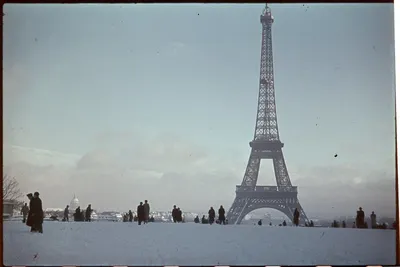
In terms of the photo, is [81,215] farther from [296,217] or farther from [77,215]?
[296,217]

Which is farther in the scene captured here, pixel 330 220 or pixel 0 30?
pixel 330 220

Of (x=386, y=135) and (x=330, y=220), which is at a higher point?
(x=386, y=135)

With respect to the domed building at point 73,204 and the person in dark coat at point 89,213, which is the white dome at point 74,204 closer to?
the domed building at point 73,204

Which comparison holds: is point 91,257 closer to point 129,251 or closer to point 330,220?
point 129,251

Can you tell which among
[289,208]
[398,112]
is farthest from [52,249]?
[398,112]

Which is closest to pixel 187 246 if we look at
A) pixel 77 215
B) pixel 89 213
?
pixel 89 213

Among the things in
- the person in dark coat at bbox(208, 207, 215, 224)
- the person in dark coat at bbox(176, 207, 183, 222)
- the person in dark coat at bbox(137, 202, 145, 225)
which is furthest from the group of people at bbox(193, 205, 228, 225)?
the person in dark coat at bbox(137, 202, 145, 225)

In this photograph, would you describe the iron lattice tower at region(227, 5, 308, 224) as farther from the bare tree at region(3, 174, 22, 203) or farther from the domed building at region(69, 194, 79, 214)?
the bare tree at region(3, 174, 22, 203)
